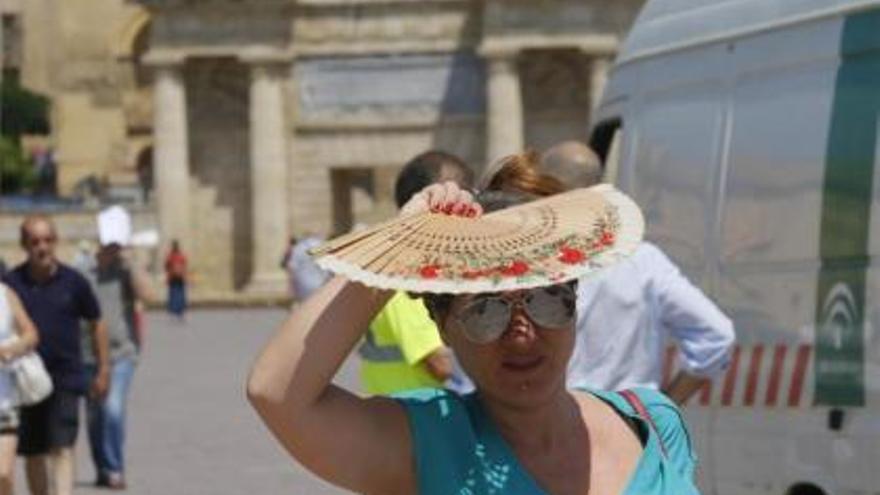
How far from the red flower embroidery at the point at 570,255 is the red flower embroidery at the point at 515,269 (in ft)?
0.20

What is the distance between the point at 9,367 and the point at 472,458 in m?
9.69

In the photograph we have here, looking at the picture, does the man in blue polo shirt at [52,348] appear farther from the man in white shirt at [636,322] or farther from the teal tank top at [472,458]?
the teal tank top at [472,458]

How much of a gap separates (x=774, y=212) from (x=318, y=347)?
6.48 metres

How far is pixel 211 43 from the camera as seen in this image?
2147 inches

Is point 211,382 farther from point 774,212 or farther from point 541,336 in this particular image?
point 541,336

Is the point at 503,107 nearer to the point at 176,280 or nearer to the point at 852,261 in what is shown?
the point at 176,280

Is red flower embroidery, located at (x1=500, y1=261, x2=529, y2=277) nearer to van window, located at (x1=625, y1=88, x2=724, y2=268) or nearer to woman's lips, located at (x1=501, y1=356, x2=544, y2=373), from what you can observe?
woman's lips, located at (x1=501, y1=356, x2=544, y2=373)

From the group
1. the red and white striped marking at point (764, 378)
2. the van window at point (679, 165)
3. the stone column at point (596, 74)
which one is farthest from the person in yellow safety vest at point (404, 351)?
the stone column at point (596, 74)

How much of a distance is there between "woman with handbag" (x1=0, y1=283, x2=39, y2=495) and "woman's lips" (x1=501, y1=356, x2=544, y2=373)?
31.1ft

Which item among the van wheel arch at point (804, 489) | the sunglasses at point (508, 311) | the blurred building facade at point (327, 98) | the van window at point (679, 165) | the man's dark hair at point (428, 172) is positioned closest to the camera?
the sunglasses at point (508, 311)

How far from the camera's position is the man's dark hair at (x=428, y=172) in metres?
9.10

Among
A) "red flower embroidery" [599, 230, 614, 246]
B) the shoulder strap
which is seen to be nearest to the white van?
the shoulder strap

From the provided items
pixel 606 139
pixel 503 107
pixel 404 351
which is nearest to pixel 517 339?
pixel 404 351

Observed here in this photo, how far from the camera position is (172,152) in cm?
5400
